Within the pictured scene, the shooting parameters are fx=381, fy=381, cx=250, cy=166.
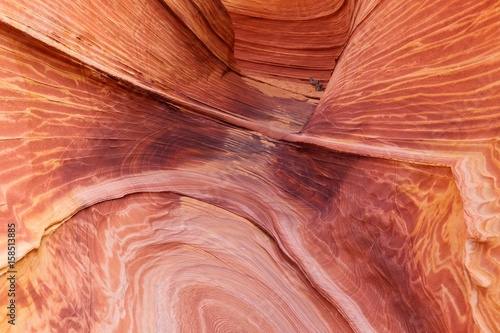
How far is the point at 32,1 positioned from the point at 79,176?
1.87 feet

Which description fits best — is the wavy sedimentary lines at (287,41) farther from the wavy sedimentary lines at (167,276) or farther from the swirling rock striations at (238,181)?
the wavy sedimentary lines at (167,276)

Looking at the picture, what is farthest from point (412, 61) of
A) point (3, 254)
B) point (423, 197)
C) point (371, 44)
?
point (3, 254)

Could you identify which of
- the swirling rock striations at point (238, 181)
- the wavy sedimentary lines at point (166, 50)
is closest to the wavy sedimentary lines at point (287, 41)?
the wavy sedimentary lines at point (166, 50)

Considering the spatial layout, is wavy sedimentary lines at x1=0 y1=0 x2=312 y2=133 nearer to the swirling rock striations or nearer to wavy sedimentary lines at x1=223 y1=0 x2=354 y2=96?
the swirling rock striations

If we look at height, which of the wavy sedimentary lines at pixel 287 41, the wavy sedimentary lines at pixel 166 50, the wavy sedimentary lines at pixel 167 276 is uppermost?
the wavy sedimentary lines at pixel 287 41

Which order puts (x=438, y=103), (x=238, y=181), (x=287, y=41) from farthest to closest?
(x=287, y=41), (x=238, y=181), (x=438, y=103)

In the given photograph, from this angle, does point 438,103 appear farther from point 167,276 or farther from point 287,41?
point 287,41

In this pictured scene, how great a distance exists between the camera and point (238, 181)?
169 centimetres

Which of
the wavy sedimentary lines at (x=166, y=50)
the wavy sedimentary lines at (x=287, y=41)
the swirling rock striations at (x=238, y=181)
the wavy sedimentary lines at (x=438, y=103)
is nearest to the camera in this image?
the wavy sedimentary lines at (x=438, y=103)

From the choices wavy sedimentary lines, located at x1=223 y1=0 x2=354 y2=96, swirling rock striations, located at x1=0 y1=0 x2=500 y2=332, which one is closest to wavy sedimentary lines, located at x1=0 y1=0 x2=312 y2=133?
swirling rock striations, located at x1=0 y1=0 x2=500 y2=332

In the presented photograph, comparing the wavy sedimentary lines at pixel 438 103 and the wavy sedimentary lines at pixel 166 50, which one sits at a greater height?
the wavy sedimentary lines at pixel 166 50

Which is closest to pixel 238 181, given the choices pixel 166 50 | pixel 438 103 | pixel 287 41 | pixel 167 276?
pixel 167 276

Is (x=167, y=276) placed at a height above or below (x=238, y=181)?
below

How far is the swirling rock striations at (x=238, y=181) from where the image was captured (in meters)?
0.99
